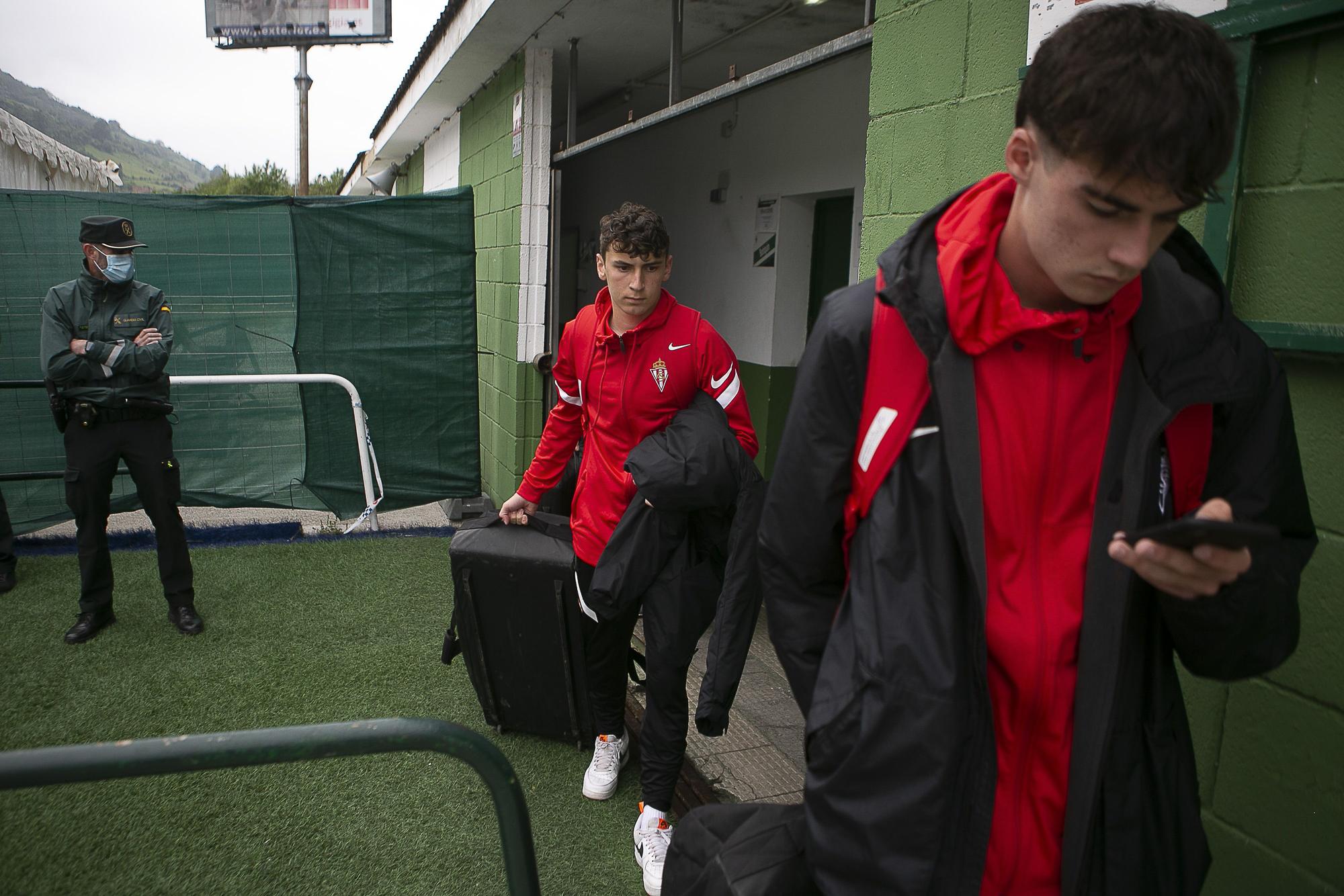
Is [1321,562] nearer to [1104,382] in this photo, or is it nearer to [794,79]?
[1104,382]

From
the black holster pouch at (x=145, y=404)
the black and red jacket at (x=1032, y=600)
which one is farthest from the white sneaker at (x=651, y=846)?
the black holster pouch at (x=145, y=404)

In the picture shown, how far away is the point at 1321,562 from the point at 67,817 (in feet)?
11.4

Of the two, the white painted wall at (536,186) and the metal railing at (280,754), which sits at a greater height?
the white painted wall at (536,186)

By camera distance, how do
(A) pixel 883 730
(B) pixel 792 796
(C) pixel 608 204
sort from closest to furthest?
(A) pixel 883 730, (B) pixel 792 796, (C) pixel 608 204

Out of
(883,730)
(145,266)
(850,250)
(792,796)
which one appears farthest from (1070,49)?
(145,266)

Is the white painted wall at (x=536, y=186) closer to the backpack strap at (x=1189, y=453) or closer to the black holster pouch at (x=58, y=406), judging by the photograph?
the black holster pouch at (x=58, y=406)

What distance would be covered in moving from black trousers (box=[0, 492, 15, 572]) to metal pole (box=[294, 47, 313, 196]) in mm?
21479

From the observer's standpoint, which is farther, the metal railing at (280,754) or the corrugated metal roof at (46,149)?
the corrugated metal roof at (46,149)

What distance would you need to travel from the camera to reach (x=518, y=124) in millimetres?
6176

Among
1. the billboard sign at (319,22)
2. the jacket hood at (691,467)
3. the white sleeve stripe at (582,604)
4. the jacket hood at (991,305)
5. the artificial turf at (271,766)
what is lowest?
the artificial turf at (271,766)

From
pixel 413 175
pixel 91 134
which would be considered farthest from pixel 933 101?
pixel 91 134

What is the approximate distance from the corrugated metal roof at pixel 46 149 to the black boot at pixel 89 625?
31.3ft

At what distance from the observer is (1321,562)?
5.51 feet

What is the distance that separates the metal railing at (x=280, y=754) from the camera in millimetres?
1092
